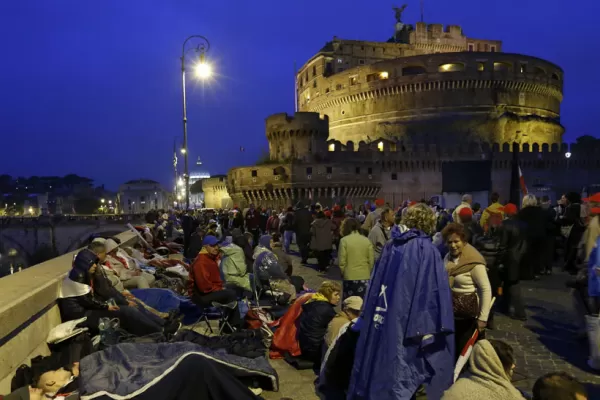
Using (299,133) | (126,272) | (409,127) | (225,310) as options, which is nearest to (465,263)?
(225,310)

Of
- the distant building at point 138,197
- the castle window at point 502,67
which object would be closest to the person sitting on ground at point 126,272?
the castle window at point 502,67

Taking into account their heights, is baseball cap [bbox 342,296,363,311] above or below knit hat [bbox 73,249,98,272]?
below

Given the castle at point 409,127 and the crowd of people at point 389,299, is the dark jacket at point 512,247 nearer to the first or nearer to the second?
the crowd of people at point 389,299

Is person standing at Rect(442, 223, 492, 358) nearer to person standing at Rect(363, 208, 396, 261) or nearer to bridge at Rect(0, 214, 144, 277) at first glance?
person standing at Rect(363, 208, 396, 261)

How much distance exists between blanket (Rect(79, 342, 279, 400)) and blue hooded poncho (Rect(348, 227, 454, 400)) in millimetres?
1163

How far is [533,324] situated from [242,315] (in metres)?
3.88

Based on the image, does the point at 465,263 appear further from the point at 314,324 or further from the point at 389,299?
the point at 314,324

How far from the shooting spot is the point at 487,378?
7.72 feet

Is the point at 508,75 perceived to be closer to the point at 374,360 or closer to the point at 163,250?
the point at 163,250

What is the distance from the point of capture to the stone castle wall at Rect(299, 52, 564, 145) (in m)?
45.5

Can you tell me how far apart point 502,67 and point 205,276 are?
158ft

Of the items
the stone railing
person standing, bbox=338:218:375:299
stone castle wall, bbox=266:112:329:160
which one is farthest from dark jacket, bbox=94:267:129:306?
stone castle wall, bbox=266:112:329:160

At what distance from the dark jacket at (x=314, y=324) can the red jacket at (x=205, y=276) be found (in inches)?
61.8

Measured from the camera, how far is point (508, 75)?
45.8 m
